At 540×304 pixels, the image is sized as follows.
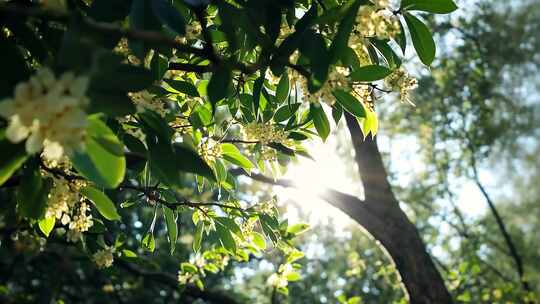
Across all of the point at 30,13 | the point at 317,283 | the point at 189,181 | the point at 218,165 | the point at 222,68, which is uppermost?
the point at 189,181

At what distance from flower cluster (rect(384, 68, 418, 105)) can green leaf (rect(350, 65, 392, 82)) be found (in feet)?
0.38

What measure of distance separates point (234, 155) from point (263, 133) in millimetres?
152

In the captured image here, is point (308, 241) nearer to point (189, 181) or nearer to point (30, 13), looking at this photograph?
point (189, 181)

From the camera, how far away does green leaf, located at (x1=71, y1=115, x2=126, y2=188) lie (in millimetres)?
925

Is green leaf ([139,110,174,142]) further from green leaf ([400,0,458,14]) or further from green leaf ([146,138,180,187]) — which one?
green leaf ([400,0,458,14])

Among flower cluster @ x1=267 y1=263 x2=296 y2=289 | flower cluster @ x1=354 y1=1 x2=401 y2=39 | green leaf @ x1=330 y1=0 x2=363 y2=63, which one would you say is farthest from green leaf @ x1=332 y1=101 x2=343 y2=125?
flower cluster @ x1=267 y1=263 x2=296 y2=289

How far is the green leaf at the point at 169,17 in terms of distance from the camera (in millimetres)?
1051

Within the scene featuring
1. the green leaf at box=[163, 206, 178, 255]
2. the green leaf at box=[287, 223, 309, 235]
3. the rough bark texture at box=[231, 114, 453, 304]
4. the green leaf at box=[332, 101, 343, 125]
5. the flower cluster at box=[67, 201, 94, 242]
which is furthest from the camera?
the rough bark texture at box=[231, 114, 453, 304]

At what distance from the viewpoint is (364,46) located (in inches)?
53.6

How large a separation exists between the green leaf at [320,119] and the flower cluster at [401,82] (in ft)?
0.58

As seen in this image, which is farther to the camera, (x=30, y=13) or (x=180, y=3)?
(x=180, y=3)

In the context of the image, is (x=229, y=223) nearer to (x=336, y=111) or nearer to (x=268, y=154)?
(x=268, y=154)

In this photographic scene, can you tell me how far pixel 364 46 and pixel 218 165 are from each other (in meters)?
0.59

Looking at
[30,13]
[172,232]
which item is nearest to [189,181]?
[172,232]
